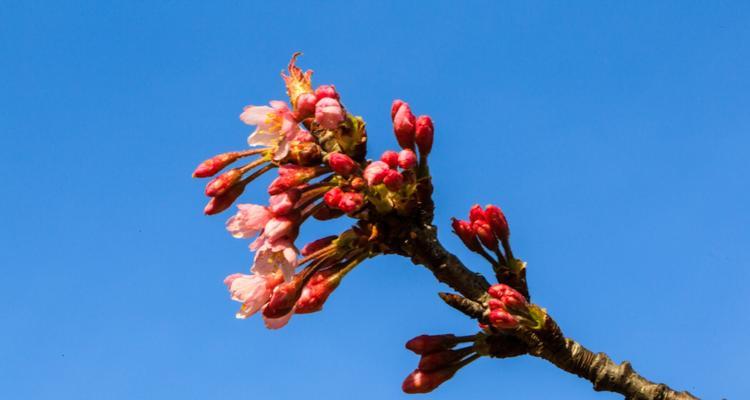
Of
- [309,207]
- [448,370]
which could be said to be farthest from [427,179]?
[448,370]

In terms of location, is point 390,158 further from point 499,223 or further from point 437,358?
point 437,358

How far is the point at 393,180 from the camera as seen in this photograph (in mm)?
3740

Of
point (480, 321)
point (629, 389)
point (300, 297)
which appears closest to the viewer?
point (629, 389)

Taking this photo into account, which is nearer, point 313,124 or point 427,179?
point 427,179

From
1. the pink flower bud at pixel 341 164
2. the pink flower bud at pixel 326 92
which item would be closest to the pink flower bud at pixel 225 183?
the pink flower bud at pixel 326 92

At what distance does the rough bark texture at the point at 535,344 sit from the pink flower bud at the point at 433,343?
256mm

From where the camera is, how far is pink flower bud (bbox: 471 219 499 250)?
4.25 metres

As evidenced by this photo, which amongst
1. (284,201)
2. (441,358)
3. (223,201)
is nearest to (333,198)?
(284,201)

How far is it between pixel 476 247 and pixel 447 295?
600mm

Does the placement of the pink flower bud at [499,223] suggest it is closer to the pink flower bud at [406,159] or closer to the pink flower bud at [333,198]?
the pink flower bud at [406,159]

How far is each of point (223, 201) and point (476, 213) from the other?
1362 millimetres

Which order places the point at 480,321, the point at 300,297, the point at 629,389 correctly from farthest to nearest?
the point at 300,297 → the point at 480,321 → the point at 629,389

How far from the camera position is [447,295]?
3.78 metres

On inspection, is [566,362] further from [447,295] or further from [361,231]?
[361,231]
